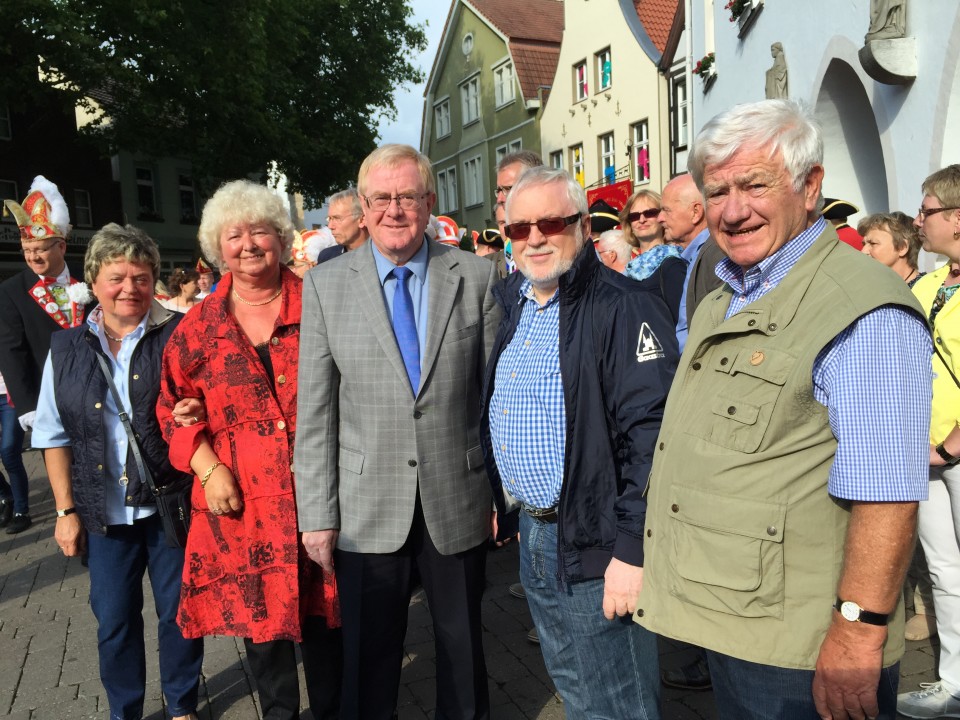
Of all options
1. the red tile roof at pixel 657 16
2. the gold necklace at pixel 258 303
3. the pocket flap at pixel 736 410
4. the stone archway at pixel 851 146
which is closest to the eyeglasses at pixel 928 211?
the pocket flap at pixel 736 410

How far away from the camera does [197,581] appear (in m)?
3.05

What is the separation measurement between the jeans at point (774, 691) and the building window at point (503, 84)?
32.5 meters

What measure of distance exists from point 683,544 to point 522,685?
2.17 metres

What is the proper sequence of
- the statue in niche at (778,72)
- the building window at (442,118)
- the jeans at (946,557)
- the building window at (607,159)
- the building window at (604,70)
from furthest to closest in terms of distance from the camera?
the building window at (442,118) → the building window at (604,70) → the building window at (607,159) → the statue in niche at (778,72) → the jeans at (946,557)

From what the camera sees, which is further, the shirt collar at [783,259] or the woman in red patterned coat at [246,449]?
the woman in red patterned coat at [246,449]

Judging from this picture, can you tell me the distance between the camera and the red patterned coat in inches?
117

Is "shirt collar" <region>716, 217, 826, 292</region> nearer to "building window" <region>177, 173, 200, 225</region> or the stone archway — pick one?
the stone archway

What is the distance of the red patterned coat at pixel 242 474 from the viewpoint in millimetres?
2982

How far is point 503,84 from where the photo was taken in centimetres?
3334

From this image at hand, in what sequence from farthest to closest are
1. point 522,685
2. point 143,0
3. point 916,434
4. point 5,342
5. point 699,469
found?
point 143,0, point 5,342, point 522,685, point 699,469, point 916,434

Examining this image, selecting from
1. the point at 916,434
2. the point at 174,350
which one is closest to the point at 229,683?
the point at 174,350

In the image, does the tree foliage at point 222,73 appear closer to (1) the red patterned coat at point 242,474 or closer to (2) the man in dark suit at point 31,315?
(2) the man in dark suit at point 31,315

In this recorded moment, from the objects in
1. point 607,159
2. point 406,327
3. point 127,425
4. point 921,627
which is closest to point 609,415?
point 406,327

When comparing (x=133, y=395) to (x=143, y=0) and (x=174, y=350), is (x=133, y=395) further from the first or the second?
(x=143, y=0)
